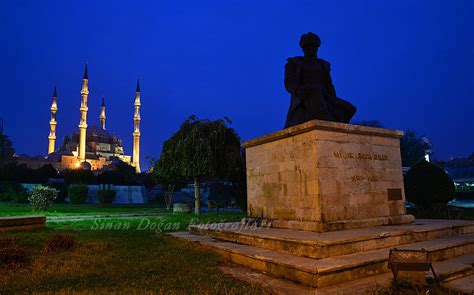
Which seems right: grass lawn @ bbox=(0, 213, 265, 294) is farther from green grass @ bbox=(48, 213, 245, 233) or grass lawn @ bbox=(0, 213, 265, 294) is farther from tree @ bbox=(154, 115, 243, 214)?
tree @ bbox=(154, 115, 243, 214)

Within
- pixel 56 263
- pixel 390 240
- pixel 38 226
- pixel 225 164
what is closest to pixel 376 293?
pixel 390 240

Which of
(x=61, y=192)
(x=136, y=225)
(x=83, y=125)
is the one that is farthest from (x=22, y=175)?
(x=136, y=225)

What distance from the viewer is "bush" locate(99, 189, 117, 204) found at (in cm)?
3368

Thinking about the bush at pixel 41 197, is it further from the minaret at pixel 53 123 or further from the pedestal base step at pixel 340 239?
the minaret at pixel 53 123

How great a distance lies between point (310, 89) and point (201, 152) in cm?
1044

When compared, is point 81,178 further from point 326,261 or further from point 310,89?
point 326,261

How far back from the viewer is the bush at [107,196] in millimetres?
33681

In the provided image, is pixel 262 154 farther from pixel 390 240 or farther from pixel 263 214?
pixel 390 240

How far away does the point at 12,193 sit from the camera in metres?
33.5

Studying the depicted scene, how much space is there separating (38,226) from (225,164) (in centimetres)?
942

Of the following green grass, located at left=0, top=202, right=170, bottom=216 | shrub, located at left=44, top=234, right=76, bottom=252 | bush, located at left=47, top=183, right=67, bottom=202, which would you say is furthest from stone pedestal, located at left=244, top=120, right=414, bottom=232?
bush, located at left=47, top=183, right=67, bottom=202

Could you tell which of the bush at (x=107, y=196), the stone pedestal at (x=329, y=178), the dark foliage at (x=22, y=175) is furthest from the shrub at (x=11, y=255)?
the dark foliage at (x=22, y=175)

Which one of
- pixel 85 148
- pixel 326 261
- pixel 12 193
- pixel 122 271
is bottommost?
pixel 122 271

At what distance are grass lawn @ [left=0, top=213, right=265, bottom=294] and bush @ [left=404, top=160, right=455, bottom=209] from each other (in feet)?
32.9
